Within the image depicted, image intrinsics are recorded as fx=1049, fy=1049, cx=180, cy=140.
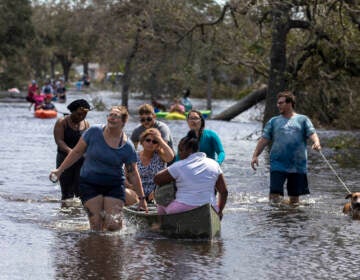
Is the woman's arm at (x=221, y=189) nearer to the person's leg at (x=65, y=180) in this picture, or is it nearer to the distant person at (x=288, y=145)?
the distant person at (x=288, y=145)

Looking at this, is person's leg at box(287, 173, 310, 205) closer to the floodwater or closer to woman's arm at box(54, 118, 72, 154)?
the floodwater

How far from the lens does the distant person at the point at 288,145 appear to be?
14469mm

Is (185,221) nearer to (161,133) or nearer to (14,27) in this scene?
(161,133)

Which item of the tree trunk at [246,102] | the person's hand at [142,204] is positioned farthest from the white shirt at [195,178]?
the tree trunk at [246,102]

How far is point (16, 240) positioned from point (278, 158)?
176 inches

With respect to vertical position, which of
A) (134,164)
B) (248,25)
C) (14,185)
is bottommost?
(14,185)

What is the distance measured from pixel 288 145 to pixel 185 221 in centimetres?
344

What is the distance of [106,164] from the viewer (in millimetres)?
11391

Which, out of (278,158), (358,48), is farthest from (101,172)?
(358,48)

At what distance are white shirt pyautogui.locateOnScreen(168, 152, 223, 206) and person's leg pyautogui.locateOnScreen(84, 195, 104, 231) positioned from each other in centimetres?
87

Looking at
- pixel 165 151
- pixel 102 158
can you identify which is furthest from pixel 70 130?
pixel 102 158

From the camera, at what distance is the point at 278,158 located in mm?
14648

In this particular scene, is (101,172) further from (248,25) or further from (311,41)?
(248,25)

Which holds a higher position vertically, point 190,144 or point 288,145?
point 190,144
